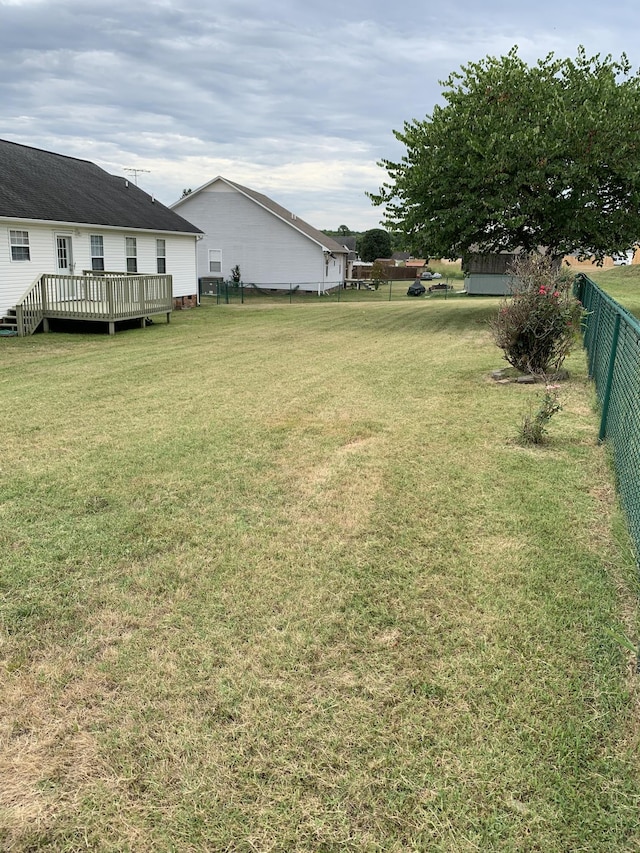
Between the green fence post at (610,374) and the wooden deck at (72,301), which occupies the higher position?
the wooden deck at (72,301)

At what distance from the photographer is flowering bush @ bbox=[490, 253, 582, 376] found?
811cm

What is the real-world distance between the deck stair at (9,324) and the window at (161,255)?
8.17 metres

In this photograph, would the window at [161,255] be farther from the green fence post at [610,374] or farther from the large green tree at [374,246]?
the large green tree at [374,246]

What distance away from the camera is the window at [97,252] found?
1837 cm

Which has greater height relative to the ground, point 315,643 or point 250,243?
point 250,243

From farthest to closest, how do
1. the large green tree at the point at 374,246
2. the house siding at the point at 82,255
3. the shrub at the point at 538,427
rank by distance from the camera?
1. the large green tree at the point at 374,246
2. the house siding at the point at 82,255
3. the shrub at the point at 538,427

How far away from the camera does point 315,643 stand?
113 inches

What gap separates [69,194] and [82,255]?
2271 millimetres

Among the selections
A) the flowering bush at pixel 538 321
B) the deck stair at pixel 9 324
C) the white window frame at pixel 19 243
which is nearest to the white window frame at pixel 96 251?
the white window frame at pixel 19 243

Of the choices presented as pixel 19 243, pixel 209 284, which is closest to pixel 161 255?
pixel 19 243

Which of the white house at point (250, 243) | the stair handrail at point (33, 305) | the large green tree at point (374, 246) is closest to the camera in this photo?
the stair handrail at point (33, 305)

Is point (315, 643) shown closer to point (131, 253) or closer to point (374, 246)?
point (131, 253)

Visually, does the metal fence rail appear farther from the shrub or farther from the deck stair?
the deck stair

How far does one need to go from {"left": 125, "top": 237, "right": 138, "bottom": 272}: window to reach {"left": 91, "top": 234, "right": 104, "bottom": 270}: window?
59.0 inches
